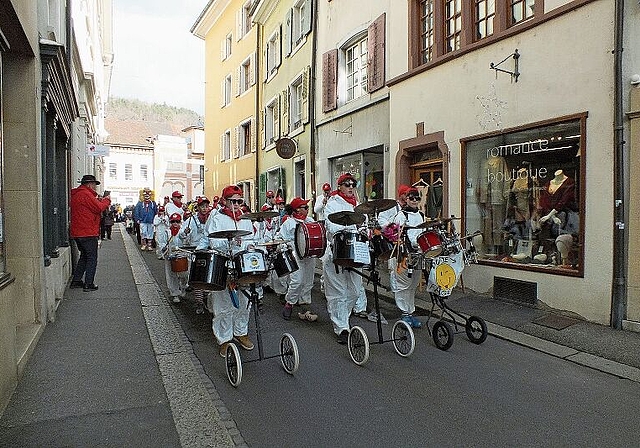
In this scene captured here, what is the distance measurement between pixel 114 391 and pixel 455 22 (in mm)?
8717

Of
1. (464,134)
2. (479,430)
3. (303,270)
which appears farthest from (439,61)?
(479,430)

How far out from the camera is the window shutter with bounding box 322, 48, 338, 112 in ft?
49.7

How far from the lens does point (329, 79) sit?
15.4 metres

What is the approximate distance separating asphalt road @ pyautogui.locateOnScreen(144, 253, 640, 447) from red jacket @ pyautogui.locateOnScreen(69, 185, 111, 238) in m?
4.04

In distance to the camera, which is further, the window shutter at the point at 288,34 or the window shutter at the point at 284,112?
the window shutter at the point at 284,112

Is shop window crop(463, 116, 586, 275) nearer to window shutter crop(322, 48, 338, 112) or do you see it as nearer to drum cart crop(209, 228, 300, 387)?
drum cart crop(209, 228, 300, 387)

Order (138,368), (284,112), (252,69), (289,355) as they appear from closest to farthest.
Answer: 1. (289,355)
2. (138,368)
3. (284,112)
4. (252,69)

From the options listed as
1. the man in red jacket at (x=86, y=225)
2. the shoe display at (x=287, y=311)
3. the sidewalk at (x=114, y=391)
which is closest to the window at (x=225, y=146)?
the man in red jacket at (x=86, y=225)

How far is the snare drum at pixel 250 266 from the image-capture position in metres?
4.90

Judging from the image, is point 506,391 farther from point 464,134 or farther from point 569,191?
point 464,134

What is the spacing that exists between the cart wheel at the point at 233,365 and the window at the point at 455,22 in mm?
6607

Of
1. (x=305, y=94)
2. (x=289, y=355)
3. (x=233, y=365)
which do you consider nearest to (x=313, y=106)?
(x=305, y=94)

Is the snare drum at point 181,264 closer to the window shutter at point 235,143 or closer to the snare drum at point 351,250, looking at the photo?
the snare drum at point 351,250

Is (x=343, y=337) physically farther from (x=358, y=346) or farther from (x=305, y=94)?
(x=305, y=94)
